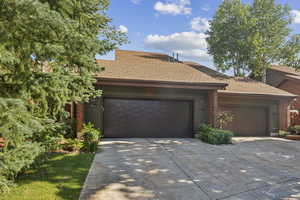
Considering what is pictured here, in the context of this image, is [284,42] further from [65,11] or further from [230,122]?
[65,11]

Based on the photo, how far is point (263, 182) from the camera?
4.10 m

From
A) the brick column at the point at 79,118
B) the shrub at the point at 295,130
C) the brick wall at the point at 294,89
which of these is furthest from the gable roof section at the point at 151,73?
the brick wall at the point at 294,89

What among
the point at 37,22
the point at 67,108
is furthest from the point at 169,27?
the point at 37,22

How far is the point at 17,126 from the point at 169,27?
13.4 metres

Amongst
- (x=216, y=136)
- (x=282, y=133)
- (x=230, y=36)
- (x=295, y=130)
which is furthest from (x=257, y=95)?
(x=230, y=36)

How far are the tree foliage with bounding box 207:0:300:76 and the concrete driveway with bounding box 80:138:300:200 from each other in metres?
14.1

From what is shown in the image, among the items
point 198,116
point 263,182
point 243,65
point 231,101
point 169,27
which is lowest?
point 263,182

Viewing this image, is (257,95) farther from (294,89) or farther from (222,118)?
(294,89)

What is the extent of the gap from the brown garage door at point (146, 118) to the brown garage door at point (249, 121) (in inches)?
113

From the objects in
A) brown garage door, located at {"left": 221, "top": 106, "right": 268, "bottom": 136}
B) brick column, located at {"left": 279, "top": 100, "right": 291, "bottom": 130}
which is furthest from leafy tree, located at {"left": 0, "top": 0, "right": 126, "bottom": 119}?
brick column, located at {"left": 279, "top": 100, "right": 291, "bottom": 130}

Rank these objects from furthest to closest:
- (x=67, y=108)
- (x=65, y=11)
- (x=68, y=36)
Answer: (x=67, y=108), (x=65, y=11), (x=68, y=36)

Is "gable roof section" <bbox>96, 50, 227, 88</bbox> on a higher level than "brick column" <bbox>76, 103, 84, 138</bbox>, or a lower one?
higher

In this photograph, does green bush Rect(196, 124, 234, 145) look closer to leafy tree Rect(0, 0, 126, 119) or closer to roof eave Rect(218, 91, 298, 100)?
roof eave Rect(218, 91, 298, 100)

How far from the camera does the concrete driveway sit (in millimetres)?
3460
